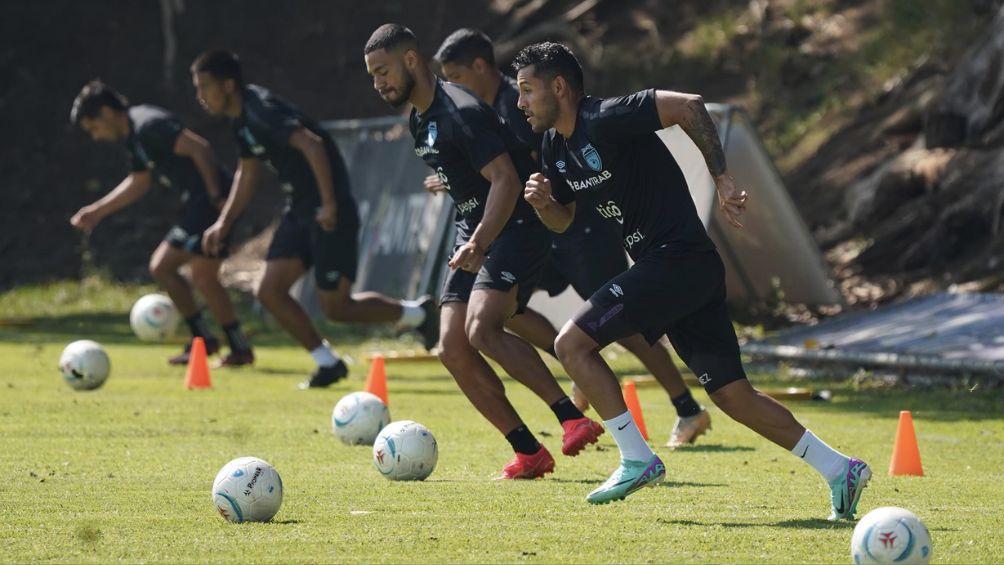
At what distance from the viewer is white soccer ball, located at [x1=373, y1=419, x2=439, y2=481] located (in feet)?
27.3

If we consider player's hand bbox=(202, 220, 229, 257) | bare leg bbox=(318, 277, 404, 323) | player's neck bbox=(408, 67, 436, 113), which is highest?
player's neck bbox=(408, 67, 436, 113)

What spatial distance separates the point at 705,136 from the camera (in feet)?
23.1

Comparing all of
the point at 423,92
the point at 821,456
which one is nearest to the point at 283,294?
the point at 423,92

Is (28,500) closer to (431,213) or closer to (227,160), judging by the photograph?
(431,213)

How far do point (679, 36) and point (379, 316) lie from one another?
17694mm

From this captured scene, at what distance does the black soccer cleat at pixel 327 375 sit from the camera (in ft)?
45.5

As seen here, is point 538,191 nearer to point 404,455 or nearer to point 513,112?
point 404,455

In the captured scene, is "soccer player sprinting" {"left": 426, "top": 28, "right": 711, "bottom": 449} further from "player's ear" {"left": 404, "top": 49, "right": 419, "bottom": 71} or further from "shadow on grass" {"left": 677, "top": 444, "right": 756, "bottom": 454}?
"player's ear" {"left": 404, "top": 49, "right": 419, "bottom": 71}

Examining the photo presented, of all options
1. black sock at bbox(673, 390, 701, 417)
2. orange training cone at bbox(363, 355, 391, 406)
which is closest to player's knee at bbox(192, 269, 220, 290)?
orange training cone at bbox(363, 355, 391, 406)

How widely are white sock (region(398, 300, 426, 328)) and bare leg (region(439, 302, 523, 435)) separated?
5.53 m

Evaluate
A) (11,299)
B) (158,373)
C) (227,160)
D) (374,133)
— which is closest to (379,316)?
(158,373)

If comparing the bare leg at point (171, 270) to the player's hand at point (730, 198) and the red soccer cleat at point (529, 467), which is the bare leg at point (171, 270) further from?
the player's hand at point (730, 198)

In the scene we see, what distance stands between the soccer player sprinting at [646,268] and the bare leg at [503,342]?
41.8 inches

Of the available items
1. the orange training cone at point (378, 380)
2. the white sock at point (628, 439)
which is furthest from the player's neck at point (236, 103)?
the white sock at point (628, 439)
